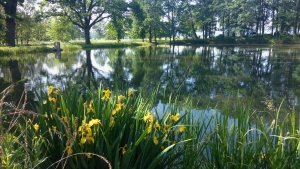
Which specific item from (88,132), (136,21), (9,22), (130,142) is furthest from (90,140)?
(136,21)

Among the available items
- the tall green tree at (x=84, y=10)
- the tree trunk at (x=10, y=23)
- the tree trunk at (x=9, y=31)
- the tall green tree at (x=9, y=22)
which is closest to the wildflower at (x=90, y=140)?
the tall green tree at (x=9, y=22)

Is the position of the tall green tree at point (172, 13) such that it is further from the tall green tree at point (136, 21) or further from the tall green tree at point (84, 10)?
the tall green tree at point (84, 10)

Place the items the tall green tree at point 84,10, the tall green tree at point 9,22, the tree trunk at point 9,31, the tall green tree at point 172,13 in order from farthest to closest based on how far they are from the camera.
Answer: the tall green tree at point 172,13
the tall green tree at point 84,10
the tree trunk at point 9,31
the tall green tree at point 9,22

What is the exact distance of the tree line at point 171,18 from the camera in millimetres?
29992

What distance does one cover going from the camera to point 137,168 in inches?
68.1

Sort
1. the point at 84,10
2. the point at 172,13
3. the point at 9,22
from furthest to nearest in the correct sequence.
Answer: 1. the point at 172,13
2. the point at 84,10
3. the point at 9,22

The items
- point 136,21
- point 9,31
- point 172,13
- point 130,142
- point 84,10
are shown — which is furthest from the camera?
point 172,13

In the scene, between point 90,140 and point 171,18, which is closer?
point 90,140

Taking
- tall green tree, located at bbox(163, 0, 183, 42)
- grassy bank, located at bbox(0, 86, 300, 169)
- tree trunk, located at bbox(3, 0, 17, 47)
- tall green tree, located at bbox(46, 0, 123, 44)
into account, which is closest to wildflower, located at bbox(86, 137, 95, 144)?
grassy bank, located at bbox(0, 86, 300, 169)

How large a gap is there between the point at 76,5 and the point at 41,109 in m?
27.8

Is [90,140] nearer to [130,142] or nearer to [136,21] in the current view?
[130,142]

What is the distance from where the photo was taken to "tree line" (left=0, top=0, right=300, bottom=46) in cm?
2999

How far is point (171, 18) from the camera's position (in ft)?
134

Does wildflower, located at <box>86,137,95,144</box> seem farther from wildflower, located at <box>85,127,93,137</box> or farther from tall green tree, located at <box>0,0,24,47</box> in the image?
tall green tree, located at <box>0,0,24,47</box>
